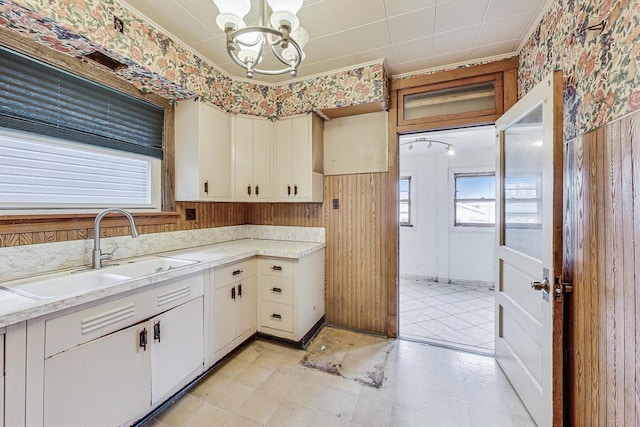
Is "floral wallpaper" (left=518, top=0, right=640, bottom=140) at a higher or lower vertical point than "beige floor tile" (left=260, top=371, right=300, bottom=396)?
higher

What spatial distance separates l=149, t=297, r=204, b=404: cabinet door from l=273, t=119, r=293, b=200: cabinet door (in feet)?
4.30

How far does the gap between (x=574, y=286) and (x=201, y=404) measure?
2.32 m

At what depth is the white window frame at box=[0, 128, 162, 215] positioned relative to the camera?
153cm

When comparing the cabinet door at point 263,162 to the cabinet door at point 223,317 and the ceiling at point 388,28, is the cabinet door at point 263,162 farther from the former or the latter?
the cabinet door at point 223,317

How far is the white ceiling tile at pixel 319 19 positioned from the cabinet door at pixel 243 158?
3.54 feet

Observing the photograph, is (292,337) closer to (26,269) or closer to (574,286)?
(26,269)

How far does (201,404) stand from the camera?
172 cm

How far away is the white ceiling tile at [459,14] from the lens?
170 centimetres

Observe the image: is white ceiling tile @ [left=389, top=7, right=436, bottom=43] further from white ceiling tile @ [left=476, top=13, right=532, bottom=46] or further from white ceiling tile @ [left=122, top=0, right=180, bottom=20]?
white ceiling tile @ [left=122, top=0, right=180, bottom=20]

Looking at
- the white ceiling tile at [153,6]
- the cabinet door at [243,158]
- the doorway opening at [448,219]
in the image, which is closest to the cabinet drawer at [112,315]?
the cabinet door at [243,158]

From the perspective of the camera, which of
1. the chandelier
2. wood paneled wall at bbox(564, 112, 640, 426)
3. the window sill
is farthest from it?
the window sill

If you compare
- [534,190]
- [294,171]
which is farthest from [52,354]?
[534,190]

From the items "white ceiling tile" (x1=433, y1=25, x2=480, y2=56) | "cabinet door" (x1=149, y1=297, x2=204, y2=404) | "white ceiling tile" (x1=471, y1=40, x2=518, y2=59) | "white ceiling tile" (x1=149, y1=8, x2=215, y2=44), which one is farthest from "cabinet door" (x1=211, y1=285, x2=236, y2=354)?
"white ceiling tile" (x1=471, y1=40, x2=518, y2=59)

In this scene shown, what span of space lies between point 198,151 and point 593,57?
8.50 ft
